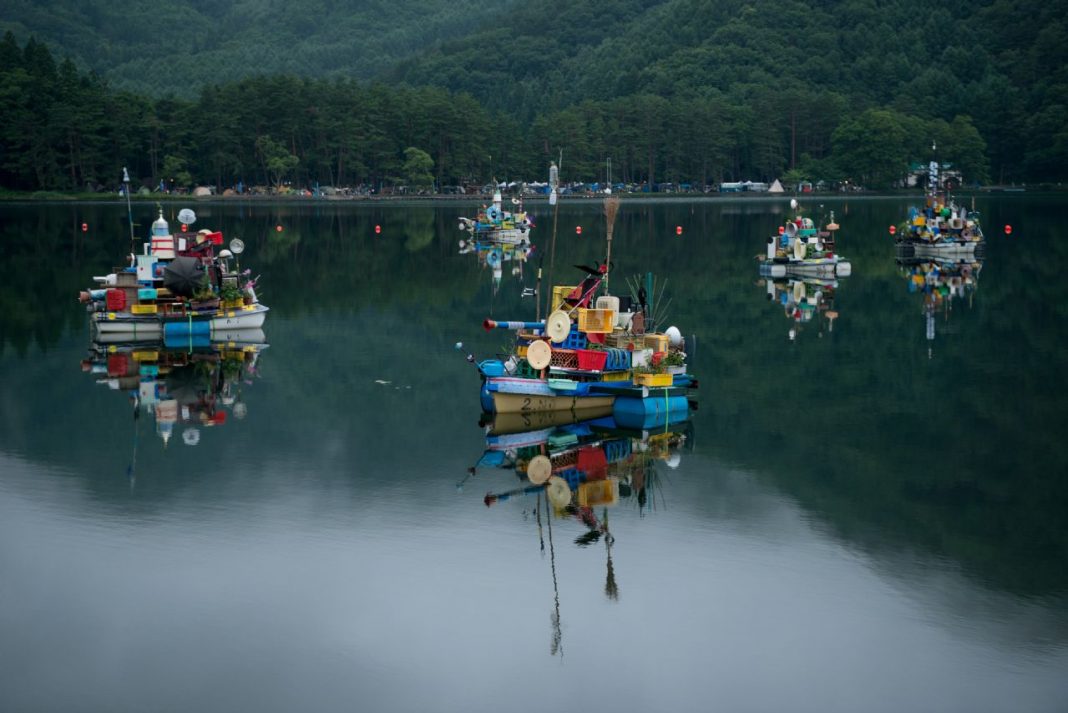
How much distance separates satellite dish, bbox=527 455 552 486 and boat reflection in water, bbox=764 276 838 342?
76.1ft

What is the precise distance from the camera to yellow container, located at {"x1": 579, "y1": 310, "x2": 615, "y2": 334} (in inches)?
1439

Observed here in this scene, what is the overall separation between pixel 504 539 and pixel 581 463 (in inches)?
241

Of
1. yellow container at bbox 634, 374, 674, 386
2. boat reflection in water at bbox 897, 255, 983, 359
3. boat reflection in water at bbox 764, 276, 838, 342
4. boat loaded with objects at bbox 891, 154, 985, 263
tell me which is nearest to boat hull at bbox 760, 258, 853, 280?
boat reflection in water at bbox 764, 276, 838, 342

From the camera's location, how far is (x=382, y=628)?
22.7 metres

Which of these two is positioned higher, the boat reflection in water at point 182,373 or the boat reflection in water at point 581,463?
the boat reflection in water at point 182,373

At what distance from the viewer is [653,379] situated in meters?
36.2

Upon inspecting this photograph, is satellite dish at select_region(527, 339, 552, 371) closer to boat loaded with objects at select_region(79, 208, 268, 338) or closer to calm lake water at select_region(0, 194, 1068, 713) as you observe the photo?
calm lake water at select_region(0, 194, 1068, 713)

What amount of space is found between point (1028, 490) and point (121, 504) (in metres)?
21.3

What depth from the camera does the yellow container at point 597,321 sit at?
36.6 meters

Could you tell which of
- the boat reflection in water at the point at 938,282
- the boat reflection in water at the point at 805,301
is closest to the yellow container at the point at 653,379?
the boat reflection in water at the point at 938,282

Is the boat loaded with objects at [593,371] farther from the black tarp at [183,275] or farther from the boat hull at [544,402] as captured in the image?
the black tarp at [183,275]

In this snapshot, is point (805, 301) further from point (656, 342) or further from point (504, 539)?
point (504, 539)

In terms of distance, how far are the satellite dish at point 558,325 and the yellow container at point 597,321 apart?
43cm

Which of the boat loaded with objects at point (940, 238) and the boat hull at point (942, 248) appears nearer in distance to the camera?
the boat hull at point (942, 248)
